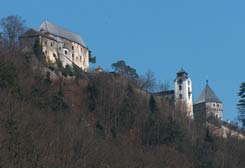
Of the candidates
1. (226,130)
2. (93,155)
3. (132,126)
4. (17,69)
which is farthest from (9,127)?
(226,130)

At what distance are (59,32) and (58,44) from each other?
4453 mm

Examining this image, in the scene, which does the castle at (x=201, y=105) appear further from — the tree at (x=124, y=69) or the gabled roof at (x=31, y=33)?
the gabled roof at (x=31, y=33)

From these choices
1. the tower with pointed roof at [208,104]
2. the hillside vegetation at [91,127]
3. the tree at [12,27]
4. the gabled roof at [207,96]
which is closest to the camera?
the hillside vegetation at [91,127]

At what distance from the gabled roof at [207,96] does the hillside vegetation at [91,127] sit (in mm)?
29264

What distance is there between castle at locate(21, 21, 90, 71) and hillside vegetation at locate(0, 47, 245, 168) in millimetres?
6928

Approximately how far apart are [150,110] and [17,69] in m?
13.3

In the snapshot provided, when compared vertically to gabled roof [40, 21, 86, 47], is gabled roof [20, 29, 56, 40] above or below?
below

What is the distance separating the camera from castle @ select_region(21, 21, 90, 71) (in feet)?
216

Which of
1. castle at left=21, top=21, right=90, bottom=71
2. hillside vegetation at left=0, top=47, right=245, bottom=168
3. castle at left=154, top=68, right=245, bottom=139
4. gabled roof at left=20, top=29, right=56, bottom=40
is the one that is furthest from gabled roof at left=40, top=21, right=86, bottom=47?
hillside vegetation at left=0, top=47, right=245, bottom=168

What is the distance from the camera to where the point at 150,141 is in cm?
5172

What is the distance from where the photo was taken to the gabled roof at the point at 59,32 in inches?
2889

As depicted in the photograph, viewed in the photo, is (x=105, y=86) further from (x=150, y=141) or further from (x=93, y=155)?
(x=93, y=155)

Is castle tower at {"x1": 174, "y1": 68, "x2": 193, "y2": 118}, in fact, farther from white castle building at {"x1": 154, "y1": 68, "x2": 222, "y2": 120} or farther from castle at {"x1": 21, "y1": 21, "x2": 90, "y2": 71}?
castle at {"x1": 21, "y1": 21, "x2": 90, "y2": 71}

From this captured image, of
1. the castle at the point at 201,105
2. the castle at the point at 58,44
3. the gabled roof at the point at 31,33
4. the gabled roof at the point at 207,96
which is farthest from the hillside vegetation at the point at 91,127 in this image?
the gabled roof at the point at 207,96
